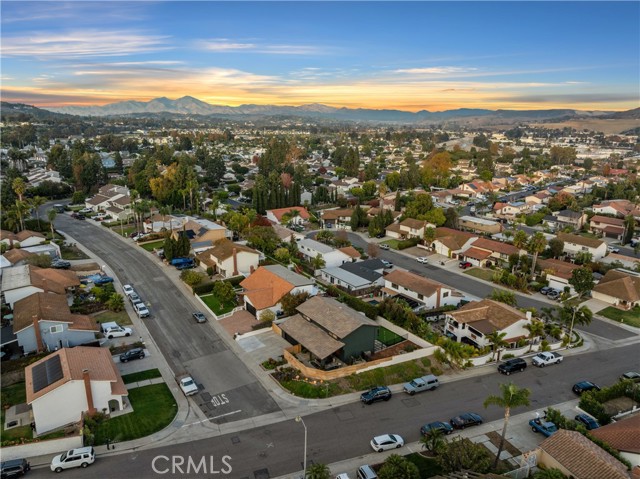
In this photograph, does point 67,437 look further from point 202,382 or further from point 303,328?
point 303,328

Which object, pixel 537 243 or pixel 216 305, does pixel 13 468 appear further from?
pixel 537 243

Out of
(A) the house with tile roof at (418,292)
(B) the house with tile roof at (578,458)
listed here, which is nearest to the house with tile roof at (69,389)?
(B) the house with tile roof at (578,458)

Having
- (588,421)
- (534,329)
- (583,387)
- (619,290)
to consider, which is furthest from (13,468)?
(619,290)

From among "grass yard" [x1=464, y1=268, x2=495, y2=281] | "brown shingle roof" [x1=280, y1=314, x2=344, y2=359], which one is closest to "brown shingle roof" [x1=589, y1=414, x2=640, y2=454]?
"brown shingle roof" [x1=280, y1=314, x2=344, y2=359]

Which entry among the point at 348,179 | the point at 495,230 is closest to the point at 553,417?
the point at 495,230

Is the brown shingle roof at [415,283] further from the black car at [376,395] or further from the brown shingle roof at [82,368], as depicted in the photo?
the brown shingle roof at [82,368]
